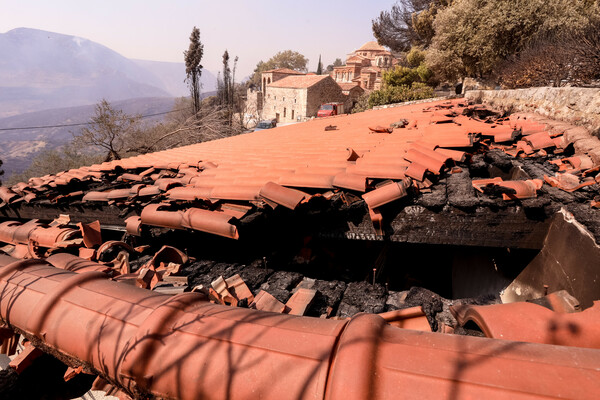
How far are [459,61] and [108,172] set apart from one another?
61.4 ft

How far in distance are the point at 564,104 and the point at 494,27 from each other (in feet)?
43.1

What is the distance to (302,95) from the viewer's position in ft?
133

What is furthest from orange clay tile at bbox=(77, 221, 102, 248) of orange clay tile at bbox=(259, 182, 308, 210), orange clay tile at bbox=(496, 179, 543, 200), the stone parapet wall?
the stone parapet wall

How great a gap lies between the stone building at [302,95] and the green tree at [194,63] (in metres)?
12.4

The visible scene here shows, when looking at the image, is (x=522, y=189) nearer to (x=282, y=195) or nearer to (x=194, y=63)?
(x=282, y=195)

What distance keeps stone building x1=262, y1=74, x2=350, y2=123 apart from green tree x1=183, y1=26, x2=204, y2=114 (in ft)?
40.6

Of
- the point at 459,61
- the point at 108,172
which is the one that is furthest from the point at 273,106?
the point at 108,172

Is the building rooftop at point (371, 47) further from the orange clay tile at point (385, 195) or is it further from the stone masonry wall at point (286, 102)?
the orange clay tile at point (385, 195)

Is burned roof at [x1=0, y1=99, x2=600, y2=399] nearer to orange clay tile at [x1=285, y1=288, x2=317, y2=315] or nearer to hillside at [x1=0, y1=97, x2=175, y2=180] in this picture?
orange clay tile at [x1=285, y1=288, x2=317, y2=315]

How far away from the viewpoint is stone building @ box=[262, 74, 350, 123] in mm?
39938

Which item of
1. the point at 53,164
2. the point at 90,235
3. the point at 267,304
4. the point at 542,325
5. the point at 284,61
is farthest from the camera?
the point at 284,61

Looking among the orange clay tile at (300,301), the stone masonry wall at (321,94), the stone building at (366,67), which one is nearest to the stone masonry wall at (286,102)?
the stone masonry wall at (321,94)

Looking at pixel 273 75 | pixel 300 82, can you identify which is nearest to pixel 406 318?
pixel 300 82

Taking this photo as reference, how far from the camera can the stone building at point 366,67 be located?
4628cm
